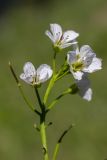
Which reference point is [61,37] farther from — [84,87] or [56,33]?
[84,87]

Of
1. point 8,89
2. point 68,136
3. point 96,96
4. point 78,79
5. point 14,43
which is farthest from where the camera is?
point 14,43

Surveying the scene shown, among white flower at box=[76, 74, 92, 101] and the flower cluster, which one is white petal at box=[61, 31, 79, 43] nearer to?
the flower cluster

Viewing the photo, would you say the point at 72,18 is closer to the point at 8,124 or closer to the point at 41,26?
the point at 41,26

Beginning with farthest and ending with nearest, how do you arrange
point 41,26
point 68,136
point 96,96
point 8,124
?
point 41,26
point 96,96
point 8,124
point 68,136

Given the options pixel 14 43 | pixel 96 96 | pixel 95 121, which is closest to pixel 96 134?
pixel 95 121

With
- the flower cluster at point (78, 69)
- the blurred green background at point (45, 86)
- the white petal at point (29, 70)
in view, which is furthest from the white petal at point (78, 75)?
the blurred green background at point (45, 86)
